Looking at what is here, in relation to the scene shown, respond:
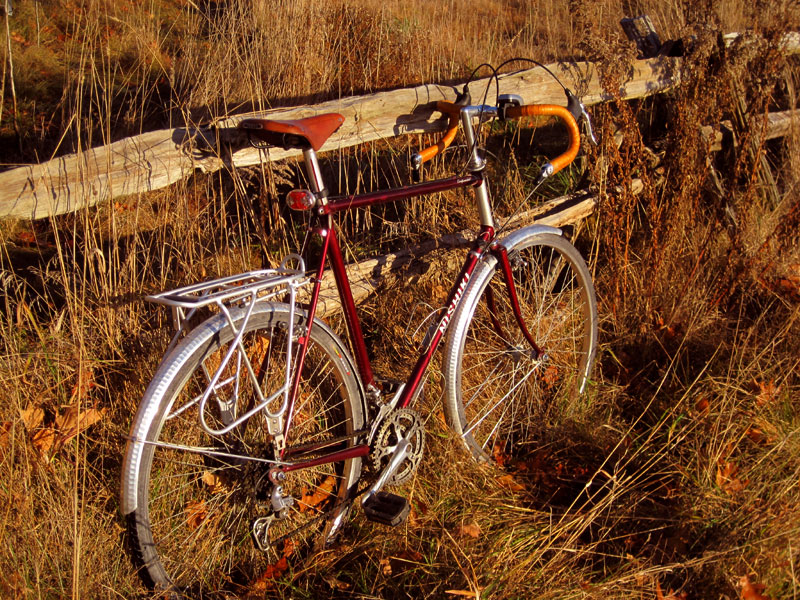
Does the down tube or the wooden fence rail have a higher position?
the wooden fence rail

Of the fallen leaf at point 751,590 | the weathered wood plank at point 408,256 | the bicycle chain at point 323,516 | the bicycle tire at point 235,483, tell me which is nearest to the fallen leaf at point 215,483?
the bicycle tire at point 235,483

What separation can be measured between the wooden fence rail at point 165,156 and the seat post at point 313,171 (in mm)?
573

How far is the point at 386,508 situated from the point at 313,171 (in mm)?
1256

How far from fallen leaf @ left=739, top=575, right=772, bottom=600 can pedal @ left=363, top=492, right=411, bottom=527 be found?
1.17m

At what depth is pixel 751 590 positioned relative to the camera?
224cm

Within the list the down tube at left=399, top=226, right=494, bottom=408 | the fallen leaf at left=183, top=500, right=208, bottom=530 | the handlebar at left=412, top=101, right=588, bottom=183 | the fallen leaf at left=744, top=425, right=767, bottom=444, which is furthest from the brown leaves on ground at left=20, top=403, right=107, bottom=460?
the fallen leaf at left=744, top=425, right=767, bottom=444

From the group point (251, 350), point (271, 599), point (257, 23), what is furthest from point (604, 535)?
point (257, 23)

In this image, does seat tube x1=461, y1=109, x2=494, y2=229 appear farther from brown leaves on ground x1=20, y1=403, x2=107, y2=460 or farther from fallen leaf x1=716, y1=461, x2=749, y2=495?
brown leaves on ground x1=20, y1=403, x2=107, y2=460

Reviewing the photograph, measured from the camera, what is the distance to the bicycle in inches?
81.5

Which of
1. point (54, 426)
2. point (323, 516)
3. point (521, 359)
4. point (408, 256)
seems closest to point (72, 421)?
point (54, 426)

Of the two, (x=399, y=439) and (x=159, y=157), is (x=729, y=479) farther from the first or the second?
(x=159, y=157)

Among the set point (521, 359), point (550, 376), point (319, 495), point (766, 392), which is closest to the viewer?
point (319, 495)

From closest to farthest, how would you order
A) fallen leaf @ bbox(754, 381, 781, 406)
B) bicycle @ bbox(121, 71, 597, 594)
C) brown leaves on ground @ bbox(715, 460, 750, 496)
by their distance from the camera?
bicycle @ bbox(121, 71, 597, 594), brown leaves on ground @ bbox(715, 460, 750, 496), fallen leaf @ bbox(754, 381, 781, 406)

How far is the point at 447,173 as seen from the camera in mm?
3902
